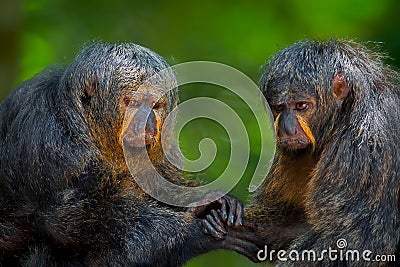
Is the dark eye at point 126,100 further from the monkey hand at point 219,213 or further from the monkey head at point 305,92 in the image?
the monkey head at point 305,92

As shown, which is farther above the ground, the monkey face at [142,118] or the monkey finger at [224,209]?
the monkey face at [142,118]

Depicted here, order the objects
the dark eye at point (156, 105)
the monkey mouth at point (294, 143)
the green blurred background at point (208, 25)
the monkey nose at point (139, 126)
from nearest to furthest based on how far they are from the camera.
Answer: the monkey nose at point (139, 126) < the monkey mouth at point (294, 143) < the dark eye at point (156, 105) < the green blurred background at point (208, 25)

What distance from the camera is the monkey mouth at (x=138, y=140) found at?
310 inches

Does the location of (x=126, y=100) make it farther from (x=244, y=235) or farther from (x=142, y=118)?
(x=244, y=235)

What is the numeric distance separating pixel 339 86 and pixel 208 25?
4.00 meters

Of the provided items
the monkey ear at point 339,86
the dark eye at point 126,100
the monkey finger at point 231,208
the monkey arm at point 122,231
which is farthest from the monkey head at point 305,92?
the dark eye at point 126,100

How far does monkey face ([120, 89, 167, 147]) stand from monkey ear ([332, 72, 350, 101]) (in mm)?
1364

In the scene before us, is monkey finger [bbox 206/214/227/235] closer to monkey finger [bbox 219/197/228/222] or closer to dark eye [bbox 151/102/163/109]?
monkey finger [bbox 219/197/228/222]

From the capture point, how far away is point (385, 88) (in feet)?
26.7

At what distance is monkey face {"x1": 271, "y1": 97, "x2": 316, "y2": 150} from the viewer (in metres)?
7.96

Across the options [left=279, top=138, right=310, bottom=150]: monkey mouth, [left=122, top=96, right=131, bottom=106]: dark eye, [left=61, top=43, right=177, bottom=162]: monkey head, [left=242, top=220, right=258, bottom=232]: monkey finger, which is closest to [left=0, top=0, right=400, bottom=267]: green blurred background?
[left=242, top=220, right=258, bottom=232]: monkey finger

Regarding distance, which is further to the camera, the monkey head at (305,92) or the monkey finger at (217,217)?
the monkey finger at (217,217)

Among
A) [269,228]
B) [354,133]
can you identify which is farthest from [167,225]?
[354,133]

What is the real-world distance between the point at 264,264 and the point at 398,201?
1.31 m
